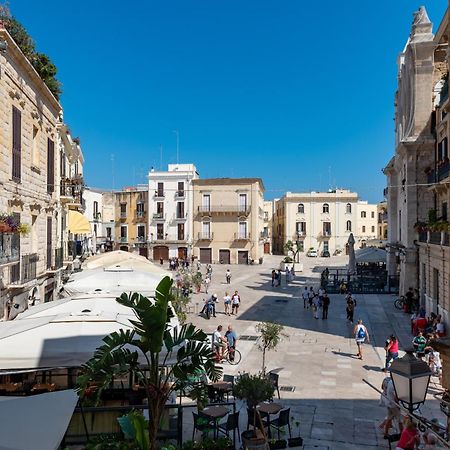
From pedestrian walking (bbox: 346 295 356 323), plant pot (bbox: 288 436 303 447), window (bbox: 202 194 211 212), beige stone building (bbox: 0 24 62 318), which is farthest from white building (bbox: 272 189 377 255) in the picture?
plant pot (bbox: 288 436 303 447)

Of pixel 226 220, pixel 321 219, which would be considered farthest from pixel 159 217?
pixel 321 219

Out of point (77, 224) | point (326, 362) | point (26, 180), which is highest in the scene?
point (26, 180)

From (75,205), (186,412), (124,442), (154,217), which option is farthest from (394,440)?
(154,217)

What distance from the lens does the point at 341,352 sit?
16.0 m

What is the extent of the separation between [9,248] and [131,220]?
146 feet

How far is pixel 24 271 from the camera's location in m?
15.3

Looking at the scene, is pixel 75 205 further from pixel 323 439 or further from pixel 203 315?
pixel 323 439

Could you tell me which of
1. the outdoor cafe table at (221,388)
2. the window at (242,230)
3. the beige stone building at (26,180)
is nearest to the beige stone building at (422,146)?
the outdoor cafe table at (221,388)

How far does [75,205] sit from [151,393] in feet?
69.1

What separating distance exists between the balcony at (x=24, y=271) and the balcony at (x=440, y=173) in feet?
54.8

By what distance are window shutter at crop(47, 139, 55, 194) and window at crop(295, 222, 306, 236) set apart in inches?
2123

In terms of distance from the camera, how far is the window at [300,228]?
232 ft

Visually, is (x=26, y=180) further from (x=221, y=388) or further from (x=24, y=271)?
(x=221, y=388)

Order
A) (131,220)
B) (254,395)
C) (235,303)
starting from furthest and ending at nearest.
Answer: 1. (131,220)
2. (235,303)
3. (254,395)
